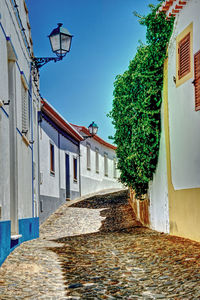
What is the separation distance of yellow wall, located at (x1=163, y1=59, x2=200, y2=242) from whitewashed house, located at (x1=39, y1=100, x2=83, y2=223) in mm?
5176

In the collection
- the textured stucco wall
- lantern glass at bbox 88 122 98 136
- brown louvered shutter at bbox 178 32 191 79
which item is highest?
lantern glass at bbox 88 122 98 136

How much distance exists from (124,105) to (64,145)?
8156 mm

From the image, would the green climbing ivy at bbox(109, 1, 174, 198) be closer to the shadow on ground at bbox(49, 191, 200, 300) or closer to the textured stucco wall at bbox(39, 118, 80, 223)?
the shadow on ground at bbox(49, 191, 200, 300)

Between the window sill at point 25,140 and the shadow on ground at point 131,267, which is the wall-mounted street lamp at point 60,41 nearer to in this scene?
the window sill at point 25,140

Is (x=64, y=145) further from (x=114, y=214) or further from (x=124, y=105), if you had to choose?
(x=124, y=105)

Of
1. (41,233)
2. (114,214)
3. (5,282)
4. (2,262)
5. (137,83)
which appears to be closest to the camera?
(5,282)

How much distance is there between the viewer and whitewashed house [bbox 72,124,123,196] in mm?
24641

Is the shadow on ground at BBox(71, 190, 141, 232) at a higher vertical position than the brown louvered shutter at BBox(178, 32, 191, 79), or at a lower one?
lower

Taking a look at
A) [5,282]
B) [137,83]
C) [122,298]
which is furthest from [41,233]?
[122,298]

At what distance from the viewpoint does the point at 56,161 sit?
18031mm

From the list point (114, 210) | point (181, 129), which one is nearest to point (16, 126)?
point (181, 129)

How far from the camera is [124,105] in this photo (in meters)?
12.2

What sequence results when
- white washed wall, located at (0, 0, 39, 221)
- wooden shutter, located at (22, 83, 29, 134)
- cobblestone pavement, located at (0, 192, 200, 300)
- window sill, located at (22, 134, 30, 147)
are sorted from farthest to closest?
wooden shutter, located at (22, 83, 29, 134) < window sill, located at (22, 134, 30, 147) < white washed wall, located at (0, 0, 39, 221) < cobblestone pavement, located at (0, 192, 200, 300)

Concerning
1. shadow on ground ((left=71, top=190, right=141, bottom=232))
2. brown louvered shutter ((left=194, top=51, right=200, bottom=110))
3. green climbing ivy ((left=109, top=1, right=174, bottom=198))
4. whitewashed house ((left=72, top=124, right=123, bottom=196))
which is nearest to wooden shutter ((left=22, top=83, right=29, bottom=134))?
green climbing ivy ((left=109, top=1, right=174, bottom=198))
